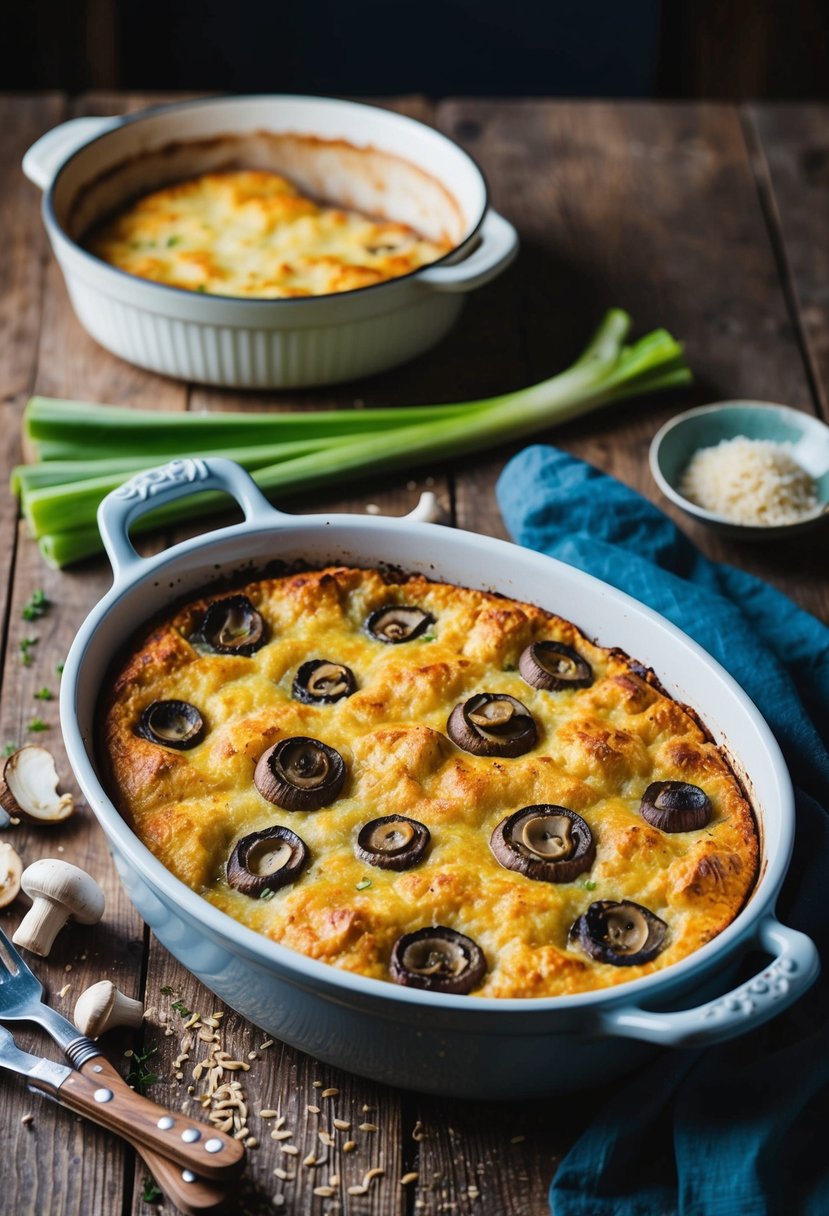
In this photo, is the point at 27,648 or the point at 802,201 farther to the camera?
the point at 802,201

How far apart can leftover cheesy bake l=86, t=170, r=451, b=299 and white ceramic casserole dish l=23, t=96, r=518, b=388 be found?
0.07 m

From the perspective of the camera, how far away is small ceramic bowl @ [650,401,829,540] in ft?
11.3

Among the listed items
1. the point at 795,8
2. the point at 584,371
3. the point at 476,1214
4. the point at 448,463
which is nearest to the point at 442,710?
the point at 476,1214

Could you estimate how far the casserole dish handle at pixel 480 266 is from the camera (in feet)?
11.3

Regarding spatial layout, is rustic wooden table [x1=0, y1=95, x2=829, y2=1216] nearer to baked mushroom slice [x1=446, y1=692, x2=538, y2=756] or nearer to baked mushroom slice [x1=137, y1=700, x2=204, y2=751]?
baked mushroom slice [x1=137, y1=700, x2=204, y2=751]

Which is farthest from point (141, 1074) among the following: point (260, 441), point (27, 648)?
point (260, 441)

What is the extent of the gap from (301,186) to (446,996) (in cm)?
296

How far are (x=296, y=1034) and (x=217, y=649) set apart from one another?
0.81 m

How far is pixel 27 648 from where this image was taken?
9.82 feet

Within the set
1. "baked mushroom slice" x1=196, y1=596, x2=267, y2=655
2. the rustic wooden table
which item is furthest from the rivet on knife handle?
"baked mushroom slice" x1=196, y1=596, x2=267, y2=655

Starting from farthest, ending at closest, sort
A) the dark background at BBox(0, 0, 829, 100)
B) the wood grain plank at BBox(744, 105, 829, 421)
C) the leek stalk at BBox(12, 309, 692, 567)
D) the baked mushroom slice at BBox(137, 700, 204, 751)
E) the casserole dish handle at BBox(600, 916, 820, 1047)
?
the dark background at BBox(0, 0, 829, 100)
the wood grain plank at BBox(744, 105, 829, 421)
the leek stalk at BBox(12, 309, 692, 567)
the baked mushroom slice at BBox(137, 700, 204, 751)
the casserole dish handle at BBox(600, 916, 820, 1047)

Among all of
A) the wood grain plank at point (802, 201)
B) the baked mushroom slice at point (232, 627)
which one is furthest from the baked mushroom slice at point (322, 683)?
the wood grain plank at point (802, 201)

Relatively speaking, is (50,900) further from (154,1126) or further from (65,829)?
(154,1126)

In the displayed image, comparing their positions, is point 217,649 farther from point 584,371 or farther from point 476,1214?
point 584,371
